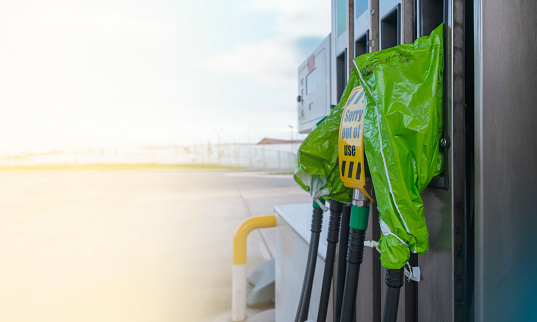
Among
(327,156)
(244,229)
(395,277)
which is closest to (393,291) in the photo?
(395,277)

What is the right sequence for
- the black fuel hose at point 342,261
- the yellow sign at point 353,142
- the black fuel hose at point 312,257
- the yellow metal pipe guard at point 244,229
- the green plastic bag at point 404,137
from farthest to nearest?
1. the yellow metal pipe guard at point 244,229
2. the black fuel hose at point 312,257
3. the black fuel hose at point 342,261
4. the yellow sign at point 353,142
5. the green plastic bag at point 404,137

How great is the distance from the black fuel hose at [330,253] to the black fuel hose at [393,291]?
225 millimetres

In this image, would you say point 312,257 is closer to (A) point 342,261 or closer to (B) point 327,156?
(A) point 342,261

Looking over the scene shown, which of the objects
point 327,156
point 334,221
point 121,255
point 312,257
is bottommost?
point 121,255

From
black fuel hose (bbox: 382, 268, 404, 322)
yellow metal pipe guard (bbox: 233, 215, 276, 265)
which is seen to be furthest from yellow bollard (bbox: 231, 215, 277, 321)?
black fuel hose (bbox: 382, 268, 404, 322)

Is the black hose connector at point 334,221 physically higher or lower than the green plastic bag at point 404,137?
lower

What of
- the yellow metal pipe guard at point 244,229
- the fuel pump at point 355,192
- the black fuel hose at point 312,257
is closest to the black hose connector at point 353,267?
the fuel pump at point 355,192

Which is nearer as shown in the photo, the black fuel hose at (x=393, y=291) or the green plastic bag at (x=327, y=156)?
the black fuel hose at (x=393, y=291)

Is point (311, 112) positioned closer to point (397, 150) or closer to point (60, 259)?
point (397, 150)

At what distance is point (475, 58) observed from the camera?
0.61m

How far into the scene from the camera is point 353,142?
28.1 inches

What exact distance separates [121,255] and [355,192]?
3175 mm

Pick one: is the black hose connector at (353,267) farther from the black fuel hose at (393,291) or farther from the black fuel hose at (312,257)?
the black fuel hose at (312,257)

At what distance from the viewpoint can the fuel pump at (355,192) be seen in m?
0.70
